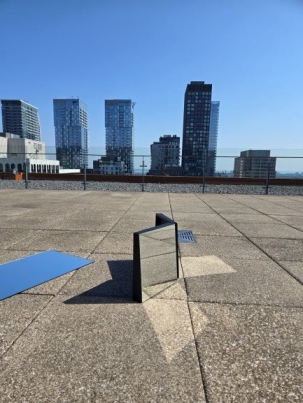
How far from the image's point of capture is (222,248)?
4.73 metres

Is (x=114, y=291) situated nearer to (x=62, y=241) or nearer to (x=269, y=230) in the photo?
(x=62, y=241)

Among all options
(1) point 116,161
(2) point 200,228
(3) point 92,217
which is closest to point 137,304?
(2) point 200,228

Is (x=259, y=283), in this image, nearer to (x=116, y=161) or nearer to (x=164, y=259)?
(x=164, y=259)

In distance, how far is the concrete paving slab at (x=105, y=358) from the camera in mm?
1651

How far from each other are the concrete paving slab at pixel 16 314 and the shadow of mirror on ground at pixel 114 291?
0.31m

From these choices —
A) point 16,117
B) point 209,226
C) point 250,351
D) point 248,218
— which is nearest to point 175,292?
point 250,351

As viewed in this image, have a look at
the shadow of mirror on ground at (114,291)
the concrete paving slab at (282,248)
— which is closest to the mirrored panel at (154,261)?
the shadow of mirror on ground at (114,291)

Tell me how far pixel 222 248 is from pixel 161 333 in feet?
9.05

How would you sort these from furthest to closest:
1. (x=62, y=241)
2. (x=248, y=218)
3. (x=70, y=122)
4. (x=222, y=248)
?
(x=70, y=122)
(x=248, y=218)
(x=62, y=241)
(x=222, y=248)

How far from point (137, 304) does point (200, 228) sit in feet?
12.4

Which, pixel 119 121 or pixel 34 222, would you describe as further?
pixel 119 121

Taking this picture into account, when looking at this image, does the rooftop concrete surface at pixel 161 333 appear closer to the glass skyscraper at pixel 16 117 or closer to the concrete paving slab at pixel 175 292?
the concrete paving slab at pixel 175 292

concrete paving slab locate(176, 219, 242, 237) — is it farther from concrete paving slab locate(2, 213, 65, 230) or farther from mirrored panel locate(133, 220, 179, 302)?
concrete paving slab locate(2, 213, 65, 230)

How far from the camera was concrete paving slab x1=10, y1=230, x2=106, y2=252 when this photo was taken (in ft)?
15.0
